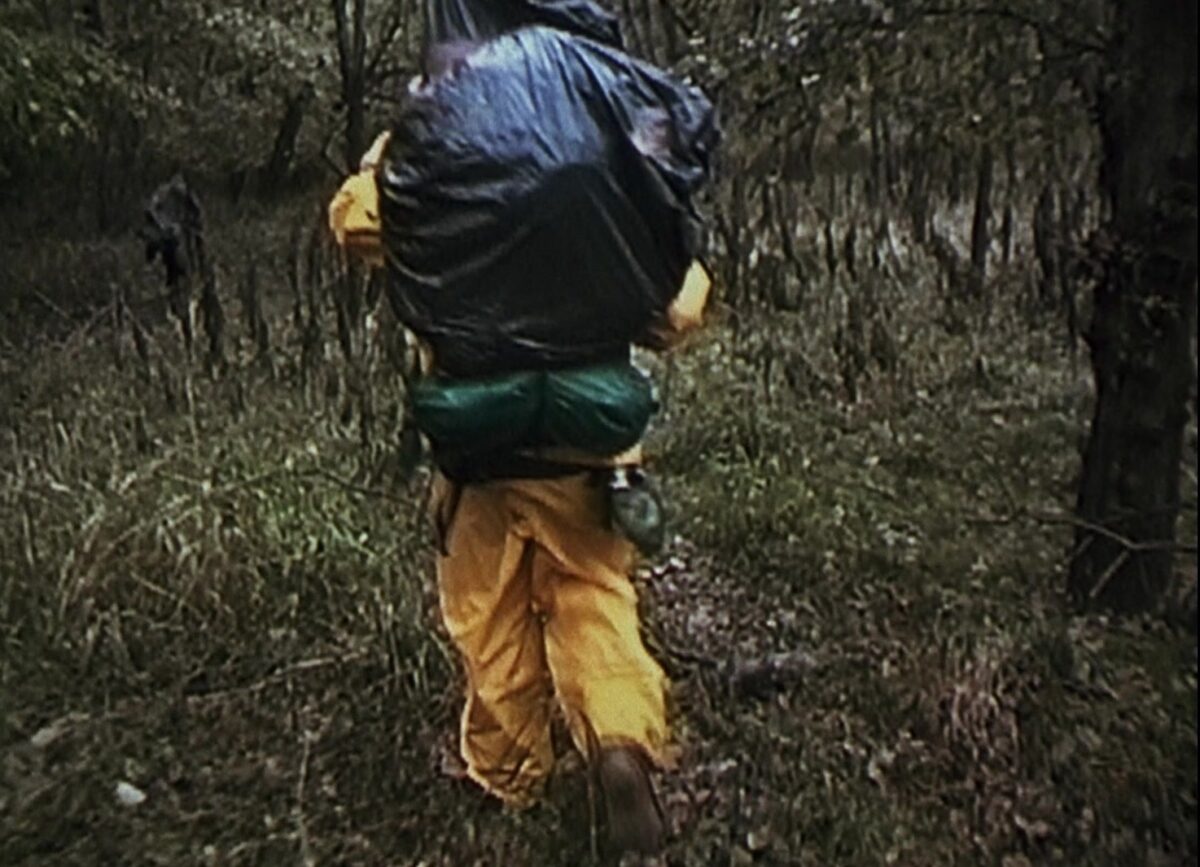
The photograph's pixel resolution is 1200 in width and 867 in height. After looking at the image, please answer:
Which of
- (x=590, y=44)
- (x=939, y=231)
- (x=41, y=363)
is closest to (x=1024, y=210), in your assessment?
(x=939, y=231)

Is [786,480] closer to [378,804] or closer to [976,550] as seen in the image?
[976,550]

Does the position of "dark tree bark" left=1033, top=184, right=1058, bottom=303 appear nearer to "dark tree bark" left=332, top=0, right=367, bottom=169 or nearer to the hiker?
the hiker

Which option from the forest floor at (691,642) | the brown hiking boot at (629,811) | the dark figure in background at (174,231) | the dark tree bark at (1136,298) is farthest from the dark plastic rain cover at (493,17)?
the dark figure in background at (174,231)

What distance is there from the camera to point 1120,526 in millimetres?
3635

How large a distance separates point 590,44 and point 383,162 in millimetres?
483

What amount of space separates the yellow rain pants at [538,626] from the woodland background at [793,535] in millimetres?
161

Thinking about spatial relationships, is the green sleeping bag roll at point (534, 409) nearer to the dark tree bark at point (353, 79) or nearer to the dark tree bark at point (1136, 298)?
the dark tree bark at point (1136, 298)

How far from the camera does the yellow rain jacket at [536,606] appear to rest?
12.7ft

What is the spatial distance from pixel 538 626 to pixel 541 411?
61cm

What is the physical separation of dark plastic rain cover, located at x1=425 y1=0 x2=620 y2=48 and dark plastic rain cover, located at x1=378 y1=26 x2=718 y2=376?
0.35 feet

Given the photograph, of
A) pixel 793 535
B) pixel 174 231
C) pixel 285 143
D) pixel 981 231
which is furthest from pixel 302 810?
pixel 285 143

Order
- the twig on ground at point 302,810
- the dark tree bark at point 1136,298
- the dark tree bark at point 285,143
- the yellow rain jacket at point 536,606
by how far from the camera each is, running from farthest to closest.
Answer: the dark tree bark at point 285,143 → the twig on ground at point 302,810 → the yellow rain jacket at point 536,606 → the dark tree bark at point 1136,298

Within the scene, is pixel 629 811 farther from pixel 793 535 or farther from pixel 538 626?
pixel 793 535

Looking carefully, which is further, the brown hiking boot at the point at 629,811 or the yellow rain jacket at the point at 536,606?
the yellow rain jacket at the point at 536,606
